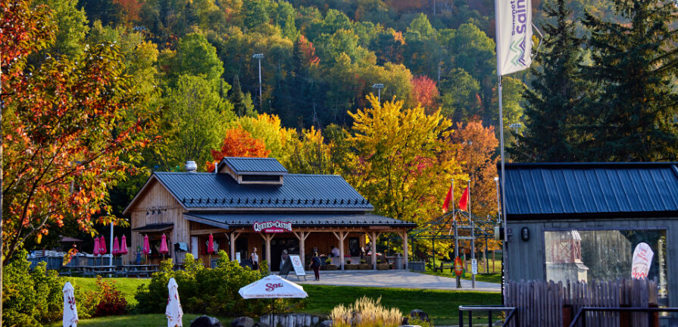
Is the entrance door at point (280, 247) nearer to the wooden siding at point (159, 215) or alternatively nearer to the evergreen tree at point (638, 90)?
the wooden siding at point (159, 215)

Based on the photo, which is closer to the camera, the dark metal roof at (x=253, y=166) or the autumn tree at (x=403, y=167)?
the dark metal roof at (x=253, y=166)

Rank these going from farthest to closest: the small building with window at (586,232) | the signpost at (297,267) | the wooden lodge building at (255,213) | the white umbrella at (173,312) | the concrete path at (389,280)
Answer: the wooden lodge building at (255,213), the signpost at (297,267), the concrete path at (389,280), the white umbrella at (173,312), the small building with window at (586,232)

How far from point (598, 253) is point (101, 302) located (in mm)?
15687

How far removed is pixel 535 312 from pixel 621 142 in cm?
3009

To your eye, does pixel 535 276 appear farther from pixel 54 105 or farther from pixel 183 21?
pixel 183 21

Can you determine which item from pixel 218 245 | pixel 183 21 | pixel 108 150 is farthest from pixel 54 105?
pixel 183 21

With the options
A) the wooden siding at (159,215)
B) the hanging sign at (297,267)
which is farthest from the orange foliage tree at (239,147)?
the hanging sign at (297,267)

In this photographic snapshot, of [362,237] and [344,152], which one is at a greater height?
[344,152]

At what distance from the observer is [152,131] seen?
14.1m

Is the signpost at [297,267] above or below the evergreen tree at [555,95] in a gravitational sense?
below

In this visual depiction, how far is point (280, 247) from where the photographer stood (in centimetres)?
4678

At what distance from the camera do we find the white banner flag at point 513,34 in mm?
18531

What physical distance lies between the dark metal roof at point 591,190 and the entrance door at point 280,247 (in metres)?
29.0

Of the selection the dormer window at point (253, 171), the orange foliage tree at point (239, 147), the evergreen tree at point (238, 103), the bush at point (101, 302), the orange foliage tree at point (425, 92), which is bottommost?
the bush at point (101, 302)
